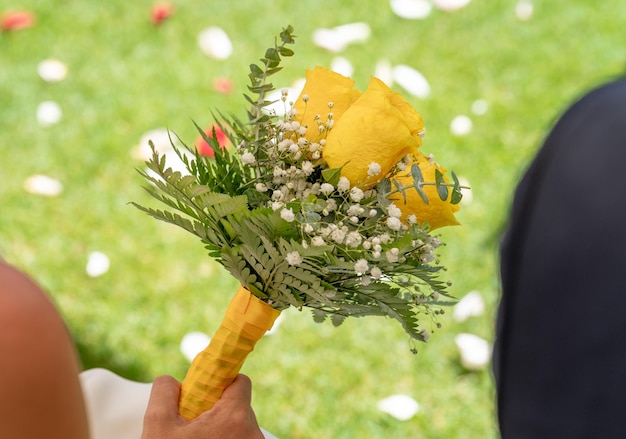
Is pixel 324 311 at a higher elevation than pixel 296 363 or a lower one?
lower

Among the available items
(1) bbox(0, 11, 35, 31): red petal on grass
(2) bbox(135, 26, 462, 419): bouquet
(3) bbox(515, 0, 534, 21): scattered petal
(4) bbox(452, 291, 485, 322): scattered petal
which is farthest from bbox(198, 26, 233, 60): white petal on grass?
(2) bbox(135, 26, 462, 419): bouquet

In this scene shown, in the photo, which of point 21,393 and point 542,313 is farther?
point 542,313

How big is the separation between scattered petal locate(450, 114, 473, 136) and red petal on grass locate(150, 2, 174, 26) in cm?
124

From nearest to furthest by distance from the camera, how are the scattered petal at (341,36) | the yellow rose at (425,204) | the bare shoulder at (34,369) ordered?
the bare shoulder at (34,369)
the yellow rose at (425,204)
the scattered petal at (341,36)

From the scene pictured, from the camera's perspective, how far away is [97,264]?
2391 mm

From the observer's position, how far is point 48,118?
275 cm

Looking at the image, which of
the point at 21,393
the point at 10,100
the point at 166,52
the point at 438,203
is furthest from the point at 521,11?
the point at 21,393

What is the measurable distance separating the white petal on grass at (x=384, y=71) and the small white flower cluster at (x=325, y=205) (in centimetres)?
192

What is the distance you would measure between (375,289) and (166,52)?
224cm

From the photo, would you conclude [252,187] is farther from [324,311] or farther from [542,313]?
[542,313]

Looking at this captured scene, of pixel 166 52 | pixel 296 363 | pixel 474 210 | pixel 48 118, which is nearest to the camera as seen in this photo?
pixel 296 363

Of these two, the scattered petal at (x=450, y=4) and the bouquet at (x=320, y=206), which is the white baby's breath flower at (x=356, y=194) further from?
the scattered petal at (x=450, y=4)

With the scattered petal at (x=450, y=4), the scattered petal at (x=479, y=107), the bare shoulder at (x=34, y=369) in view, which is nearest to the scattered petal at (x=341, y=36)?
the scattered petal at (x=450, y=4)

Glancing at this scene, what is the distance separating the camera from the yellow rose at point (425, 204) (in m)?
0.96
